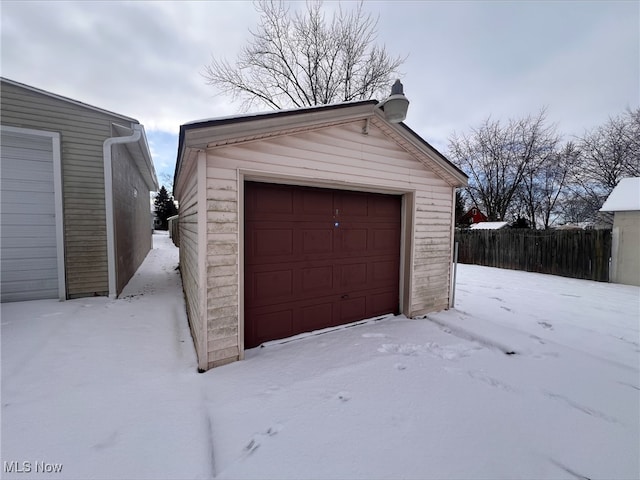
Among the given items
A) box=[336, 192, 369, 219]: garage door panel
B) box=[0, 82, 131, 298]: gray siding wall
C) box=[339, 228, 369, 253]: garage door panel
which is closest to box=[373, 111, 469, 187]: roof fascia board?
box=[336, 192, 369, 219]: garage door panel

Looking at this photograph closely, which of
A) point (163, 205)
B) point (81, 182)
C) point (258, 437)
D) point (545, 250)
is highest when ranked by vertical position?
point (163, 205)

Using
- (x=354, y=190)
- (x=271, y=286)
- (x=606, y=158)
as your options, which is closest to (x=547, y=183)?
(x=606, y=158)

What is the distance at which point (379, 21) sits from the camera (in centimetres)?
982

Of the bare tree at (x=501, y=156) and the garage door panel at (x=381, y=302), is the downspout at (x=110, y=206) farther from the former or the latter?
A: the bare tree at (x=501, y=156)

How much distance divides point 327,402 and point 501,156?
20.8 meters

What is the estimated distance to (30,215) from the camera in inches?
189

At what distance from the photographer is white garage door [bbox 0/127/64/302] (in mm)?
4660

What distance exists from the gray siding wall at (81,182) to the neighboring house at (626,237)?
40.9 feet

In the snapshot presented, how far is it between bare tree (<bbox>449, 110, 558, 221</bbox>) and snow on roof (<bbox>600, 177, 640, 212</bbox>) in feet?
32.5

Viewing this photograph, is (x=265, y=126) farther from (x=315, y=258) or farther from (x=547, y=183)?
(x=547, y=183)

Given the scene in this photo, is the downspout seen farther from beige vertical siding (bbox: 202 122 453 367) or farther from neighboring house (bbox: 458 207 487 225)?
neighboring house (bbox: 458 207 487 225)

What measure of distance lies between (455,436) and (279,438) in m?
1.32

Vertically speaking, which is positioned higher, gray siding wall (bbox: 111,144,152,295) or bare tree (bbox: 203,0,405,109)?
bare tree (bbox: 203,0,405,109)

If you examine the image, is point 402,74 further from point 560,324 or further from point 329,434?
point 329,434
